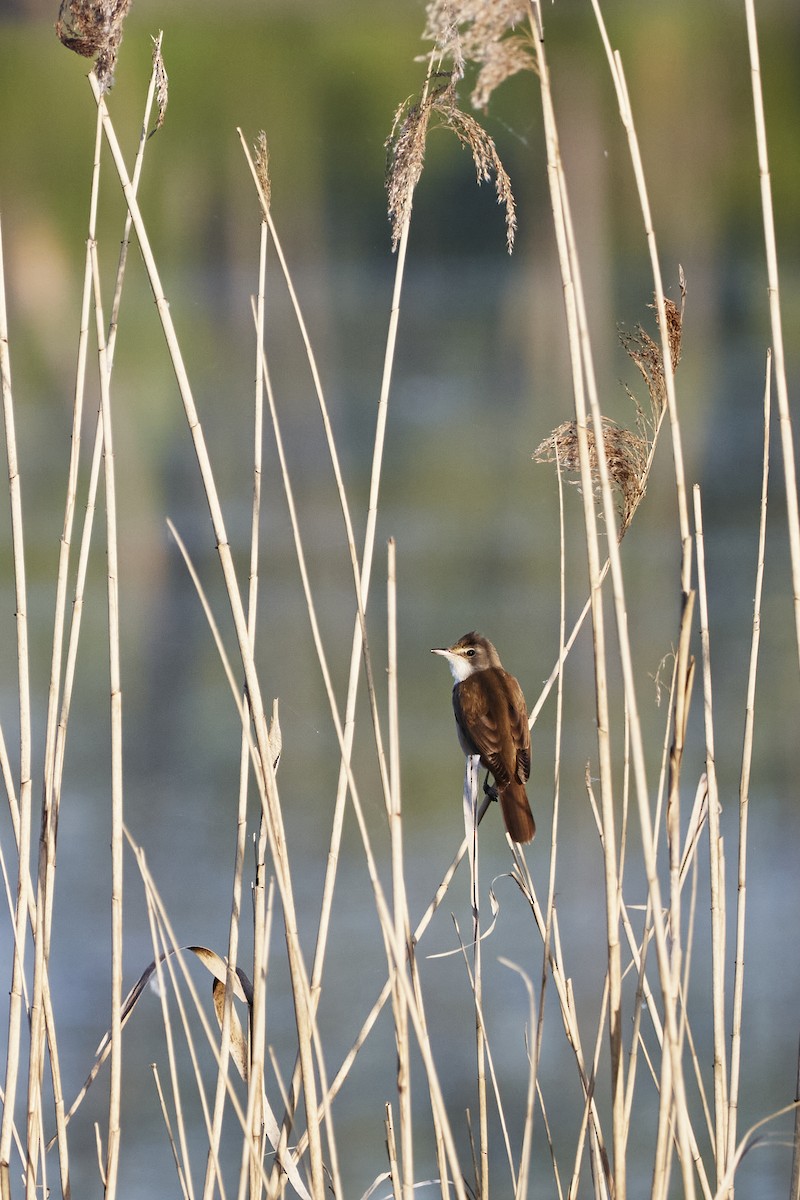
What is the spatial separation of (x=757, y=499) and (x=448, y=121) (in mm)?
4117

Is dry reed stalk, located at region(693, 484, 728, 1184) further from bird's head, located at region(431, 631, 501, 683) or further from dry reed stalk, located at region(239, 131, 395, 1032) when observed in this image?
bird's head, located at region(431, 631, 501, 683)

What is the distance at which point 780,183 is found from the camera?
5805 mm

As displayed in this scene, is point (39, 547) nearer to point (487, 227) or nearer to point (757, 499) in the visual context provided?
point (487, 227)

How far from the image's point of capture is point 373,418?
5629 mm

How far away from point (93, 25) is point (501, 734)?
142 centimetres

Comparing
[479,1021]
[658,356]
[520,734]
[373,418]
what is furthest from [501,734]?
[373,418]

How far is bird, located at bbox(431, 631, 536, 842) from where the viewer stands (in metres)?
2.25

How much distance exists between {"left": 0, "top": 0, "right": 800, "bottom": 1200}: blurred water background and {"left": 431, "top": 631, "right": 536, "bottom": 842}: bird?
1868mm

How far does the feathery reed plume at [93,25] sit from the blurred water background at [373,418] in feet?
10.5

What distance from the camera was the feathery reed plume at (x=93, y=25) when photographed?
1324 mm

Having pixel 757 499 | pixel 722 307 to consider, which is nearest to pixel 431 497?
pixel 757 499

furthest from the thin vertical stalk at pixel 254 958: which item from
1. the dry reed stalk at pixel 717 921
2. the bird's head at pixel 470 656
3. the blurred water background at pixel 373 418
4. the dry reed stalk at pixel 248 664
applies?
the blurred water background at pixel 373 418

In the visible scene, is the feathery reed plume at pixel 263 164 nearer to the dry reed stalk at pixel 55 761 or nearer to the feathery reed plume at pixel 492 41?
the dry reed stalk at pixel 55 761

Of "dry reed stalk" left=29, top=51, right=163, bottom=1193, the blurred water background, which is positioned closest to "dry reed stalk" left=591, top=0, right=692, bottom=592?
"dry reed stalk" left=29, top=51, right=163, bottom=1193
